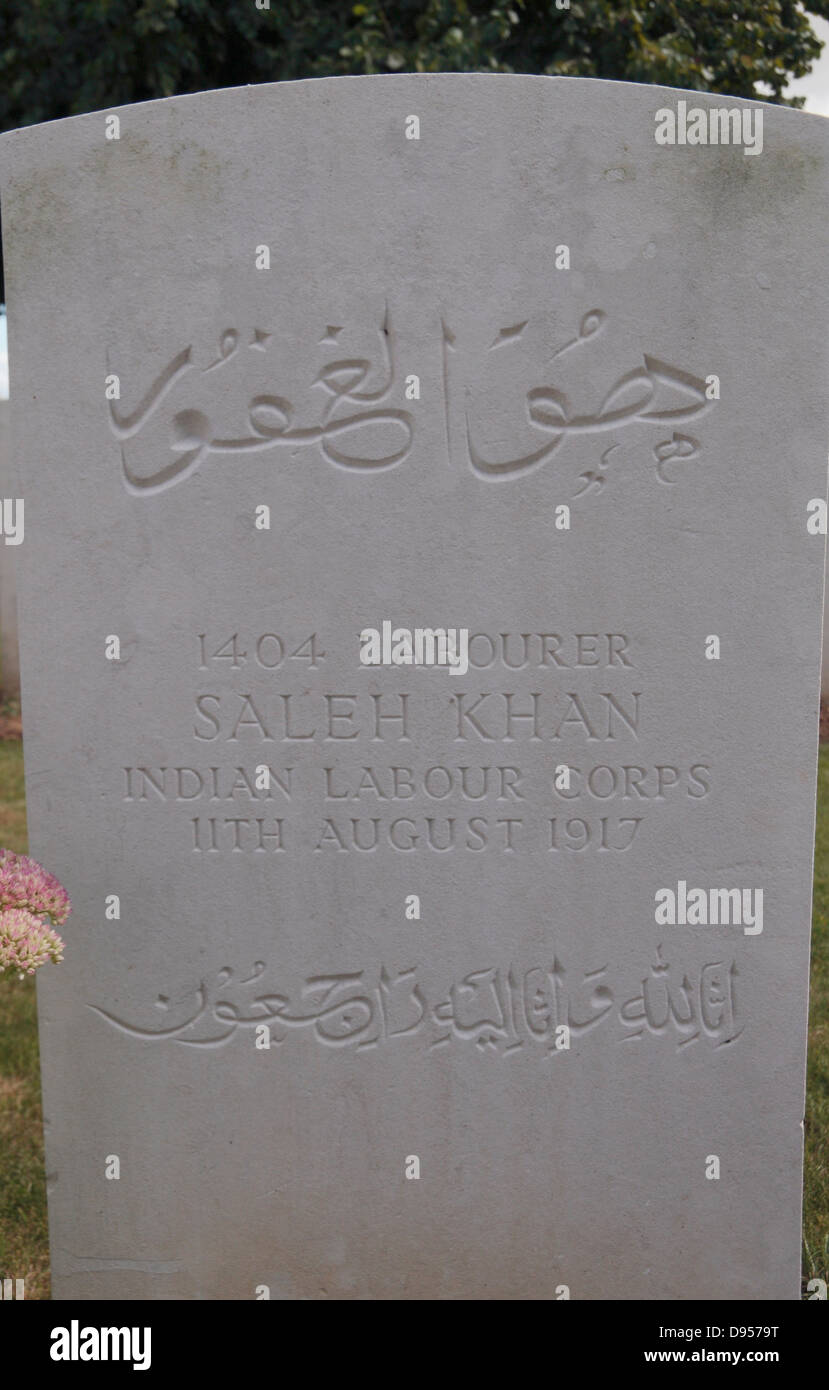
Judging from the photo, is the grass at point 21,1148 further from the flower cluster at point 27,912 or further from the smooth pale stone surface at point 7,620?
the smooth pale stone surface at point 7,620

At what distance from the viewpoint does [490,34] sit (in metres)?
A: 5.28

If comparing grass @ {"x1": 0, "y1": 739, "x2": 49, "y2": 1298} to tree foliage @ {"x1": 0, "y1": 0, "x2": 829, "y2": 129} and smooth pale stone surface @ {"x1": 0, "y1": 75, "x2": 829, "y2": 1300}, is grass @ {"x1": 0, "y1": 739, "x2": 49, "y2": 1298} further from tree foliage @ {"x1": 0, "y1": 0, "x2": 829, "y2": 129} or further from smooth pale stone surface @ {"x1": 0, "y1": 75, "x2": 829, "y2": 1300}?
tree foliage @ {"x1": 0, "y1": 0, "x2": 829, "y2": 129}

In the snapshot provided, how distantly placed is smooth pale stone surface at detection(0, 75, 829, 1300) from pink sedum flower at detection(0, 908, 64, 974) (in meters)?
0.32

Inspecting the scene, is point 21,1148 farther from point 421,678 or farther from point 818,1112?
point 818,1112

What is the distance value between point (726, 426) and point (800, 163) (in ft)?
1.80

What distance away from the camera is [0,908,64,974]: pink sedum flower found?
81.9 inches

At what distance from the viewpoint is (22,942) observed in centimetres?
210

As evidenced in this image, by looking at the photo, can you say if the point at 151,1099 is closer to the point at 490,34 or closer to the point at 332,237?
the point at 332,237

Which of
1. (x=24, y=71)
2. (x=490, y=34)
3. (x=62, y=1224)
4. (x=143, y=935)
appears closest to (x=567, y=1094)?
(x=143, y=935)

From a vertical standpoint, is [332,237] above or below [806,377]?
above

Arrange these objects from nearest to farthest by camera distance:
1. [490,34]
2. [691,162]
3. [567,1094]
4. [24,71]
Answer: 1. [691,162]
2. [567,1094]
3. [490,34]
4. [24,71]

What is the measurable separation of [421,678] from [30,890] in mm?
923

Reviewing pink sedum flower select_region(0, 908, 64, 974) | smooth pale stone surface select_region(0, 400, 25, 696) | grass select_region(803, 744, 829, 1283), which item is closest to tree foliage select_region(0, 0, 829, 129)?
smooth pale stone surface select_region(0, 400, 25, 696)

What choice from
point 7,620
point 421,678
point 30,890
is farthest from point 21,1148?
point 7,620
